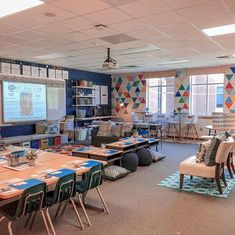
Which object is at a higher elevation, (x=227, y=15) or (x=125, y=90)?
(x=227, y=15)

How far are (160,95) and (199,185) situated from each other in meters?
6.49

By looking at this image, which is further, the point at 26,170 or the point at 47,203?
the point at 26,170

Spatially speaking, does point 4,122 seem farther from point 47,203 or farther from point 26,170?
point 47,203

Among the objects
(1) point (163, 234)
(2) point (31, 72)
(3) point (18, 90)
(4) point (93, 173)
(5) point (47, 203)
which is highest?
(2) point (31, 72)

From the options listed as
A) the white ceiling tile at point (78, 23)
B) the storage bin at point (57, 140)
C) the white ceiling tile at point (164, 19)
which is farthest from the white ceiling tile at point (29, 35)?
the storage bin at point (57, 140)

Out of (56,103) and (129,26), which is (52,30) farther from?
(56,103)

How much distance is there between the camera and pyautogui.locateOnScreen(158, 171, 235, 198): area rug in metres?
4.11

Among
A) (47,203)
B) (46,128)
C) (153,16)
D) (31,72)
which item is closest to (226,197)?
(47,203)

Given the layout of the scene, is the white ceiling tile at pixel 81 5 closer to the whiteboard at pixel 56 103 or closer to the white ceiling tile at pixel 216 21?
the white ceiling tile at pixel 216 21

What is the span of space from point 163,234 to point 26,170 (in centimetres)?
177

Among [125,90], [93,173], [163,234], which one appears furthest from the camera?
[125,90]

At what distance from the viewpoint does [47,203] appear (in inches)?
104

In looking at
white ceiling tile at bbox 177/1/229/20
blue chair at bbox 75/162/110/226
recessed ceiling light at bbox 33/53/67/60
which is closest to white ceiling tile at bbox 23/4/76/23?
white ceiling tile at bbox 177/1/229/20

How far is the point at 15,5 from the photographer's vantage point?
3.41m
